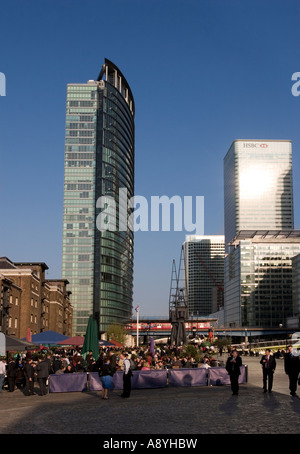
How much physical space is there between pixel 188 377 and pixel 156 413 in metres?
9.11

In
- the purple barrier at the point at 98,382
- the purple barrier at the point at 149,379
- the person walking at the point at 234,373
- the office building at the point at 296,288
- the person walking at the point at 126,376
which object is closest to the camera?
the person walking at the point at 126,376

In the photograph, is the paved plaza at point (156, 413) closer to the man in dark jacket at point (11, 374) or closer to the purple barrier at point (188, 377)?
the purple barrier at point (188, 377)

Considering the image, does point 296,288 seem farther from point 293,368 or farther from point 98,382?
point 293,368

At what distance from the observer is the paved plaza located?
12.3 meters

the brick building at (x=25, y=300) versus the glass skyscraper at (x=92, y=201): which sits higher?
the glass skyscraper at (x=92, y=201)

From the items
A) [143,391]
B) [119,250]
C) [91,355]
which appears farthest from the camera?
[119,250]

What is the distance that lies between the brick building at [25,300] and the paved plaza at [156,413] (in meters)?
43.7

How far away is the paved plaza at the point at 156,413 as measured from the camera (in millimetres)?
12320

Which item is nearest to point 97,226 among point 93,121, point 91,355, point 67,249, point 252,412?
point 67,249

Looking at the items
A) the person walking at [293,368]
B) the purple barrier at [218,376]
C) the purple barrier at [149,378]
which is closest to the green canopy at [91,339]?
the purple barrier at [149,378]

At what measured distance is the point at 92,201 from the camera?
155500 mm

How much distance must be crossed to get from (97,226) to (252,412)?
141455 millimetres
